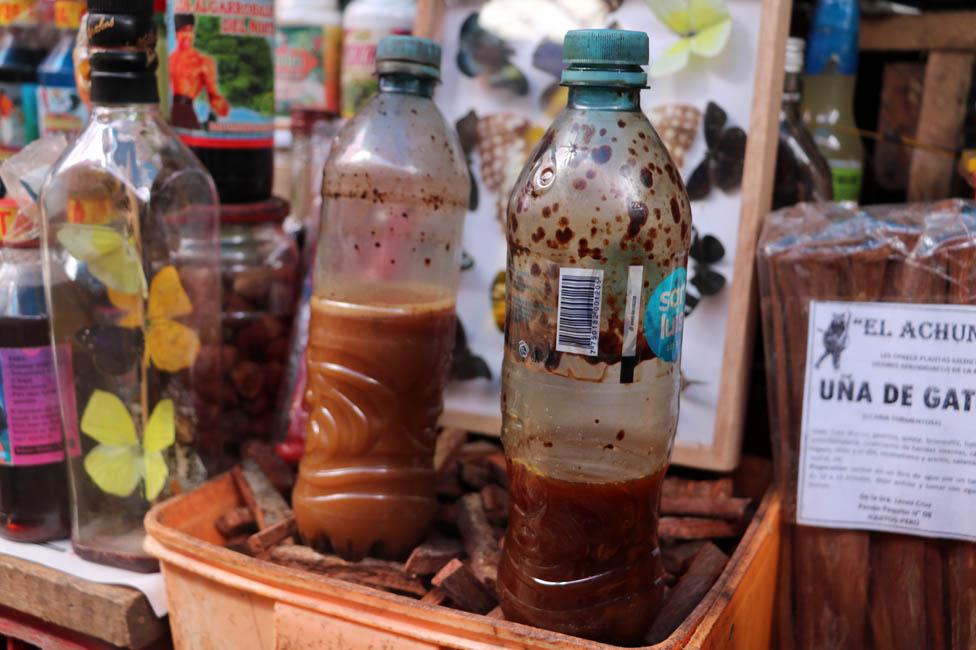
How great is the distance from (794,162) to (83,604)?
0.97 m

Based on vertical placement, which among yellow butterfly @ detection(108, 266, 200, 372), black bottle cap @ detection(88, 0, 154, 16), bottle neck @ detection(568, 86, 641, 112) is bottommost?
yellow butterfly @ detection(108, 266, 200, 372)

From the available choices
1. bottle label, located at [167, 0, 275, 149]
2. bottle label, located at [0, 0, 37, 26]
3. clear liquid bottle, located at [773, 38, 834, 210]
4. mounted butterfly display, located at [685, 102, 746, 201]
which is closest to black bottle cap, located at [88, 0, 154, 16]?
bottle label, located at [167, 0, 275, 149]

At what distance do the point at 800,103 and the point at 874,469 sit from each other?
0.51m

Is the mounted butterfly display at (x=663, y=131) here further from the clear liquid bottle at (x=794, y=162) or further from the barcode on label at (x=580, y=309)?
the barcode on label at (x=580, y=309)

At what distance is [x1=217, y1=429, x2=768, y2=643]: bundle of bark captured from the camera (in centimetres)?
81

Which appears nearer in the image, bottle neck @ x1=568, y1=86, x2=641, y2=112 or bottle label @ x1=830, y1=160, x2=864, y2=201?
bottle neck @ x1=568, y1=86, x2=641, y2=112

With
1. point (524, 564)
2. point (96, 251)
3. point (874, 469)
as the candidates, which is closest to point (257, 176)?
point (96, 251)

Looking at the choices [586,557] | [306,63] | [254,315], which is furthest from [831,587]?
[306,63]

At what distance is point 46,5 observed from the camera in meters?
1.12

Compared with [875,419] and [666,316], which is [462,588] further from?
[875,419]

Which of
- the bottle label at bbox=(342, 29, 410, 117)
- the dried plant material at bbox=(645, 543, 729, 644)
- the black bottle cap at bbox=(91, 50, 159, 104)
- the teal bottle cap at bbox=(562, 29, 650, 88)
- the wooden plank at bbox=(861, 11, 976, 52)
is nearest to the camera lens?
the teal bottle cap at bbox=(562, 29, 650, 88)

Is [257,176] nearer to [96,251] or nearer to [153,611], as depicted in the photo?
[96,251]

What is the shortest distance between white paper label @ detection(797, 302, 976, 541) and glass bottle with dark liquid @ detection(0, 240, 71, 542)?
82 cm

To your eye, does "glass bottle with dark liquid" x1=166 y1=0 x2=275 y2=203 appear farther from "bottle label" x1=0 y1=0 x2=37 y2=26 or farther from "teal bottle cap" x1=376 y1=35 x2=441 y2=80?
"teal bottle cap" x1=376 y1=35 x2=441 y2=80
